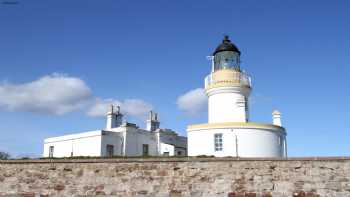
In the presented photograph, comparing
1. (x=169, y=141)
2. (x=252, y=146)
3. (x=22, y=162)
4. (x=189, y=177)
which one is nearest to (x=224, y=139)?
(x=252, y=146)

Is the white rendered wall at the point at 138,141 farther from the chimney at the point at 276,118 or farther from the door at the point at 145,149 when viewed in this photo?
the chimney at the point at 276,118

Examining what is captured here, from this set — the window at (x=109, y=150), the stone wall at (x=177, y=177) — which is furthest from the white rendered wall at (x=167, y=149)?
the stone wall at (x=177, y=177)

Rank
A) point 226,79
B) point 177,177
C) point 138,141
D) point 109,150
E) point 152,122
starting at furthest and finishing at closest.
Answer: point 152,122
point 138,141
point 109,150
point 226,79
point 177,177

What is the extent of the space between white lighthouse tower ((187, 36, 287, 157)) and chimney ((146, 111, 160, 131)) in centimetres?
656

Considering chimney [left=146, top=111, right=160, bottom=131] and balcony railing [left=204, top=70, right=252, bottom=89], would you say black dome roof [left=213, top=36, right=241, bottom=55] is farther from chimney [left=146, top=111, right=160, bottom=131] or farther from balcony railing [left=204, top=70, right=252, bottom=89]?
chimney [left=146, top=111, right=160, bottom=131]

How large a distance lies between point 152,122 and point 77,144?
18.2 ft

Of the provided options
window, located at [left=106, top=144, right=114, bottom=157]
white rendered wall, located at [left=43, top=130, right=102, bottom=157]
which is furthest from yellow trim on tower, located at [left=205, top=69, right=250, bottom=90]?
white rendered wall, located at [left=43, top=130, right=102, bottom=157]

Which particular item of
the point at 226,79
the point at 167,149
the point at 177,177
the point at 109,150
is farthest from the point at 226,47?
the point at 177,177

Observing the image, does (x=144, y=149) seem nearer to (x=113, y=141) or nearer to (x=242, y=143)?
(x=113, y=141)

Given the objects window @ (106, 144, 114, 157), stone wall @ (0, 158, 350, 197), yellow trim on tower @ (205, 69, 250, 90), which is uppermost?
yellow trim on tower @ (205, 69, 250, 90)

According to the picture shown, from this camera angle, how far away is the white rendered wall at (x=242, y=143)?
→ 2142 cm

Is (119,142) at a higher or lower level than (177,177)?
higher

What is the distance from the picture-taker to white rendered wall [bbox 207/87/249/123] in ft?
76.8

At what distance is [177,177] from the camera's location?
12.7 m
